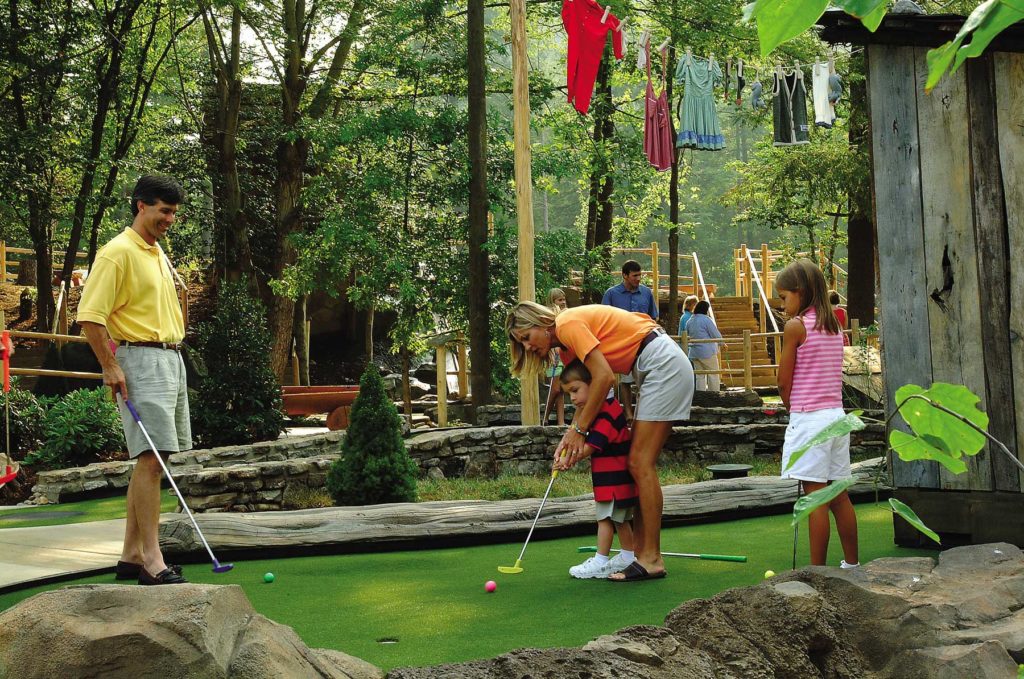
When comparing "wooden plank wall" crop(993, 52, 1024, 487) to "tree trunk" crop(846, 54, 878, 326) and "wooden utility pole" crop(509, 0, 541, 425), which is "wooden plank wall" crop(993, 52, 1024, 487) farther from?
"tree trunk" crop(846, 54, 878, 326)

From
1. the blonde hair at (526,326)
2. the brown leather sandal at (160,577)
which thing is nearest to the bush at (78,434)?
the brown leather sandal at (160,577)

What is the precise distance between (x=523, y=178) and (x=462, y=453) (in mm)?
3146

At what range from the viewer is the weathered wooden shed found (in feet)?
16.7

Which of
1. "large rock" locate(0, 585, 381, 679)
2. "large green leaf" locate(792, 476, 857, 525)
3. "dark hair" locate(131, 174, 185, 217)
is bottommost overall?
"large rock" locate(0, 585, 381, 679)

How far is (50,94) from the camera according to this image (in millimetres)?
16953

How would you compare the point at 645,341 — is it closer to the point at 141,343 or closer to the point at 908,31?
the point at 908,31

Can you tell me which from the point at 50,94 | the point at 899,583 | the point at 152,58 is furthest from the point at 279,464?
the point at 152,58

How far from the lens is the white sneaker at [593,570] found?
15.6ft

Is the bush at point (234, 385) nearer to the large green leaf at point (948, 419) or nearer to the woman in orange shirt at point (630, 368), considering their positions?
the woman in orange shirt at point (630, 368)

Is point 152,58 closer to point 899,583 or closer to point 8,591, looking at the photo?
point 8,591

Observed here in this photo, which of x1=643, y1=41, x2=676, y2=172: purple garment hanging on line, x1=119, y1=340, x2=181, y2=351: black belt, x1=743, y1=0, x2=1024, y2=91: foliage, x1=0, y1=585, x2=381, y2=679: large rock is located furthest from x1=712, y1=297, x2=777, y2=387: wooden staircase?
x1=743, y1=0, x2=1024, y2=91: foliage

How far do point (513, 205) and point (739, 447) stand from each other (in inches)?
243

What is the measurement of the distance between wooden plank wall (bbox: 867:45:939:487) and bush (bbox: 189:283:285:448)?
25.5 ft

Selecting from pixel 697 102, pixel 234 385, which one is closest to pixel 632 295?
pixel 697 102
